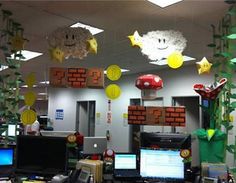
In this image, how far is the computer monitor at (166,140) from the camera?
2891 millimetres

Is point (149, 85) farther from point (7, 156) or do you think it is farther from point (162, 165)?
point (7, 156)

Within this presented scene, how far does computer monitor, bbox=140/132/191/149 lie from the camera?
289 centimetres

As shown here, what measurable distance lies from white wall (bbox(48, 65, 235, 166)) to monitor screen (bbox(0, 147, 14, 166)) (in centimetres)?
481

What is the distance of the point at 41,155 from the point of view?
115 inches

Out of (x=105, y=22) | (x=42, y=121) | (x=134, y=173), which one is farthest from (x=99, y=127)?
(x=134, y=173)

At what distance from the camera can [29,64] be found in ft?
25.3

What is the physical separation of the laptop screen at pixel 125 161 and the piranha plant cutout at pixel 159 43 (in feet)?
A: 3.80

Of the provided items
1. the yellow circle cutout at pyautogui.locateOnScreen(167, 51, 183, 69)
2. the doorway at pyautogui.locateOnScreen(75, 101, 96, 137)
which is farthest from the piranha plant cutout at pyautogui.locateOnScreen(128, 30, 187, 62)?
the doorway at pyautogui.locateOnScreen(75, 101, 96, 137)

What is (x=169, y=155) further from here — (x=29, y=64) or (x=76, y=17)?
(x=29, y=64)

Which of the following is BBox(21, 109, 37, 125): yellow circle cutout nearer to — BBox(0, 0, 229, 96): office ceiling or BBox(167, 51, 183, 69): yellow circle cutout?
BBox(0, 0, 229, 96): office ceiling

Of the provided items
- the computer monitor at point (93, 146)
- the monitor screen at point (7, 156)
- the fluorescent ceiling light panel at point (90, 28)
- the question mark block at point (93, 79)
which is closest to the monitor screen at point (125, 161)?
the computer monitor at point (93, 146)

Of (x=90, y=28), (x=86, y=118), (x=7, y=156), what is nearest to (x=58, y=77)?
(x=7, y=156)

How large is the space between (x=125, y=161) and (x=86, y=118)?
7397mm

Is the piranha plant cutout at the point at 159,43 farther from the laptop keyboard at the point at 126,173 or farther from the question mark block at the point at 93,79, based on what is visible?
the laptop keyboard at the point at 126,173
